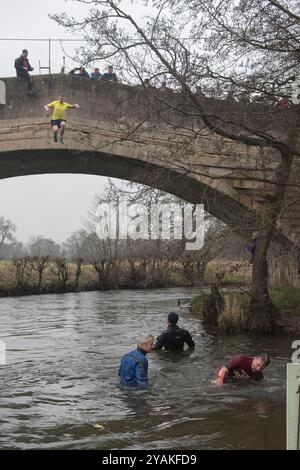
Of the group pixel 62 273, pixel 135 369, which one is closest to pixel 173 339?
pixel 135 369

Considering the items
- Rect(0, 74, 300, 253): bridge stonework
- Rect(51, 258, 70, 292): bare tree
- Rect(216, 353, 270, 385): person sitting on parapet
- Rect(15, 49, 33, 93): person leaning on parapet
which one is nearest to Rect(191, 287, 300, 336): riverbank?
Rect(0, 74, 300, 253): bridge stonework

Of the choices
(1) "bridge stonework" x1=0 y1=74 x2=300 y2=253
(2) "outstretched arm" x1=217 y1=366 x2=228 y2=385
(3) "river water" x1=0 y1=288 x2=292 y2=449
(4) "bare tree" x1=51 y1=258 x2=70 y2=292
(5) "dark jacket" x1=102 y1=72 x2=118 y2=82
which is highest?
(5) "dark jacket" x1=102 y1=72 x2=118 y2=82

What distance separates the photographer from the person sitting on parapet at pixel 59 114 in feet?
51.9

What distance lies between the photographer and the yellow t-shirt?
15.8m

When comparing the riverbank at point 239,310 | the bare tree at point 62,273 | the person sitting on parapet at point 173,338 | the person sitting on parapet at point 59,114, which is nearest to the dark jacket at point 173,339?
the person sitting on parapet at point 173,338

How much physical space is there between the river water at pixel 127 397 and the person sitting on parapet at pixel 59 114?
5.19 meters

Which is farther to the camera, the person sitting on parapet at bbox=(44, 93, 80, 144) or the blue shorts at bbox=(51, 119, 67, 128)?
the blue shorts at bbox=(51, 119, 67, 128)

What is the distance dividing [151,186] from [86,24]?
131 inches

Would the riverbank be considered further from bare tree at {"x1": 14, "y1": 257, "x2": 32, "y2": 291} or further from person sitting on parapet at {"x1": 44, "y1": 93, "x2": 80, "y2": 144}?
bare tree at {"x1": 14, "y1": 257, "x2": 32, "y2": 291}

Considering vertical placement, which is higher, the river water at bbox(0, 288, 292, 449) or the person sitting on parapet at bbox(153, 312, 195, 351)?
the person sitting on parapet at bbox(153, 312, 195, 351)

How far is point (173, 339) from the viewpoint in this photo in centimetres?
1151

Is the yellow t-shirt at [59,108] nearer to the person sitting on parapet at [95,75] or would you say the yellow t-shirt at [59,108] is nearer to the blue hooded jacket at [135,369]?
the person sitting on parapet at [95,75]

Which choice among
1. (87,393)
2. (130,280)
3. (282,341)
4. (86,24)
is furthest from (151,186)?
(130,280)

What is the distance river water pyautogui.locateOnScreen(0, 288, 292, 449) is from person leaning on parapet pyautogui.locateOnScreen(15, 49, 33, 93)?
664 centimetres
